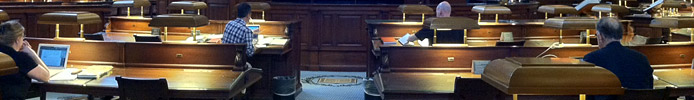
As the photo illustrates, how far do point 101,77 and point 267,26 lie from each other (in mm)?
3296

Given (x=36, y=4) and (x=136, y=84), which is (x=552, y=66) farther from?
(x=36, y=4)

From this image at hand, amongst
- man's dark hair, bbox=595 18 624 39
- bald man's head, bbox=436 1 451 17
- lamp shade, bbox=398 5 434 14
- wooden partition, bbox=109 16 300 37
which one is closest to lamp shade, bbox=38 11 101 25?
wooden partition, bbox=109 16 300 37

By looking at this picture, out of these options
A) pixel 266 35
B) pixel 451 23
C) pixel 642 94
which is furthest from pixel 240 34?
pixel 642 94

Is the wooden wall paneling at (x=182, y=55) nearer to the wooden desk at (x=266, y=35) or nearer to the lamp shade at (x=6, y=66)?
the wooden desk at (x=266, y=35)

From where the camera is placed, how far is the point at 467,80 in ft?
14.0

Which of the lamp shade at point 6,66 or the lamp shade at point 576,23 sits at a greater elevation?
the lamp shade at point 576,23

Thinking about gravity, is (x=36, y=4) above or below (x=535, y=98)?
above

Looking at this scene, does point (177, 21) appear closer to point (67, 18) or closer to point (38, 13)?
point (67, 18)

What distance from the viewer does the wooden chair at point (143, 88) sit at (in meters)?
4.57

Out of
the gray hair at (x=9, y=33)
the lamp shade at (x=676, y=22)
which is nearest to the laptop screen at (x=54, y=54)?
the gray hair at (x=9, y=33)

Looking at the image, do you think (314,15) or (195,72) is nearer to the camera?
(195,72)

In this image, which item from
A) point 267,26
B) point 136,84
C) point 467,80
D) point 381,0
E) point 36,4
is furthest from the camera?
point 381,0

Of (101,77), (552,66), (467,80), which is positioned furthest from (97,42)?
(552,66)

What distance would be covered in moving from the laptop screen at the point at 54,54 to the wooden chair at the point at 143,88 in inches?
35.7
